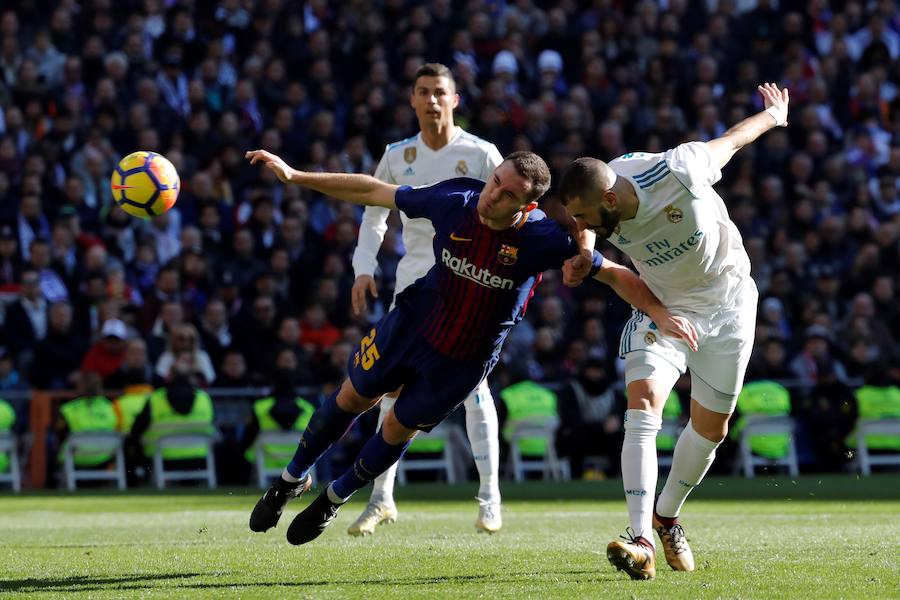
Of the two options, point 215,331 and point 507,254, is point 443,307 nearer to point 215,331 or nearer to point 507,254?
point 507,254

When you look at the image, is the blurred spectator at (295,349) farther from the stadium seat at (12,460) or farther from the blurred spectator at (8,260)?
the blurred spectator at (8,260)

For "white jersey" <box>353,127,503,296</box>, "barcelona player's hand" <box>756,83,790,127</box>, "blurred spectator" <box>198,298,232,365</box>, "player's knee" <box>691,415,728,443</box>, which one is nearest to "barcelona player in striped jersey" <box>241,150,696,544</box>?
"player's knee" <box>691,415,728,443</box>

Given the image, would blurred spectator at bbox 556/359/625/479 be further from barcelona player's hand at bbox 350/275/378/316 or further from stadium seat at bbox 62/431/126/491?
barcelona player's hand at bbox 350/275/378/316

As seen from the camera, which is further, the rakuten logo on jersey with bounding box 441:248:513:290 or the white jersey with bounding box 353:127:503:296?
the white jersey with bounding box 353:127:503:296

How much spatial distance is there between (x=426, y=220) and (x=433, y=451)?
772 cm

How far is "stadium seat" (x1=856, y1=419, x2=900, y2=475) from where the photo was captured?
16781mm

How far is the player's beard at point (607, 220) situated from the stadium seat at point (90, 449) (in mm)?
9896

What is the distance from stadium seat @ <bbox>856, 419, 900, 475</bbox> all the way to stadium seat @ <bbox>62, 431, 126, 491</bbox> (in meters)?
8.45

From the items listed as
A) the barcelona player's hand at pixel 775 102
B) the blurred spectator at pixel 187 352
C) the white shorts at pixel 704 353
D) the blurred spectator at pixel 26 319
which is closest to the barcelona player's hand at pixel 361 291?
the white shorts at pixel 704 353

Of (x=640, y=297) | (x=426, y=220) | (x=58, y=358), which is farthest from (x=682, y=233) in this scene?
(x=58, y=358)

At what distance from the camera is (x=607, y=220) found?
675 cm

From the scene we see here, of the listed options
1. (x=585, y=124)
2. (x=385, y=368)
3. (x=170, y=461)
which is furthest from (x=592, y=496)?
(x=585, y=124)

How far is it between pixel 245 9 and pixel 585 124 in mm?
5117

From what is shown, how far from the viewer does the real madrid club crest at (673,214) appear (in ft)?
22.6
